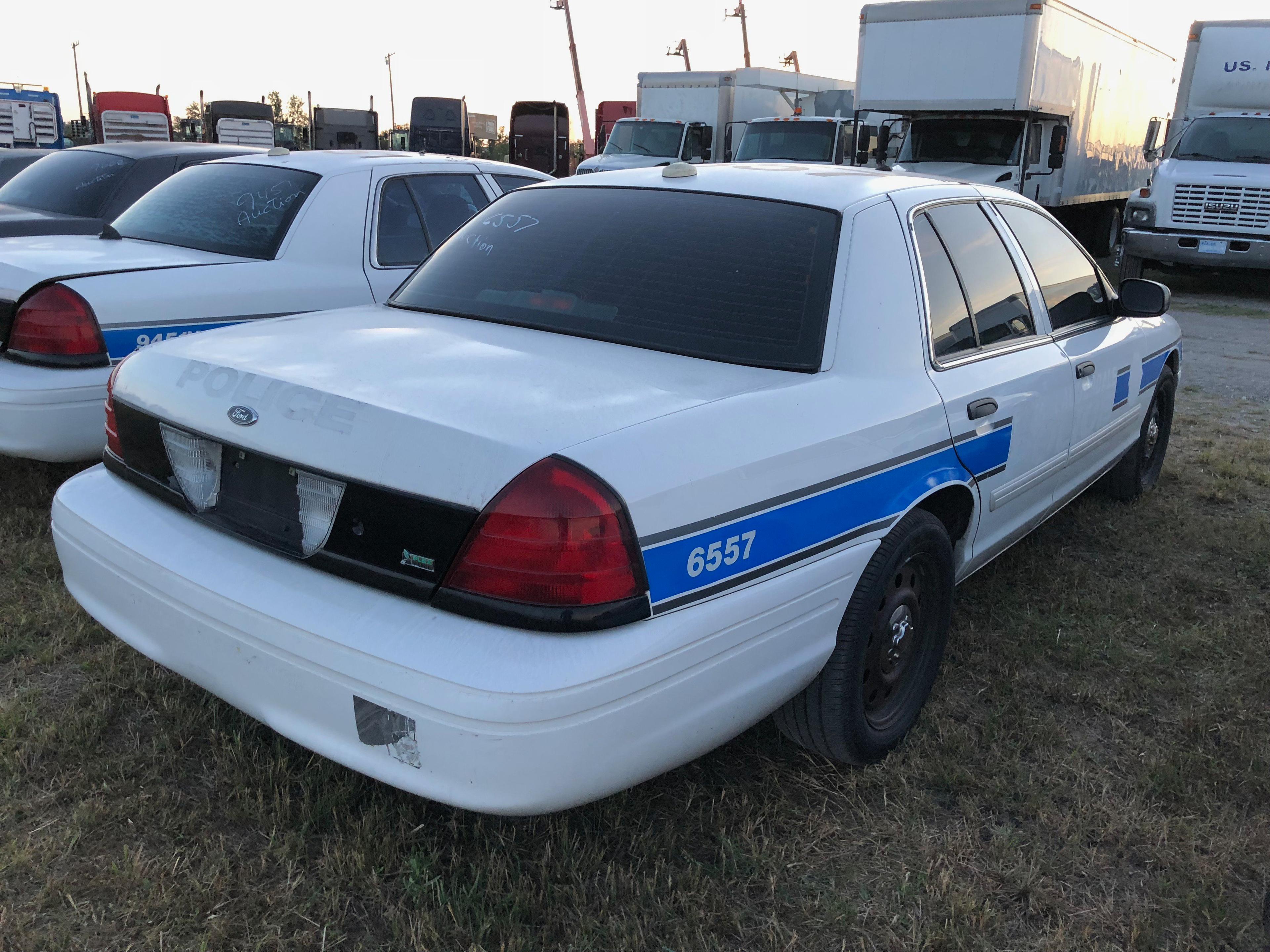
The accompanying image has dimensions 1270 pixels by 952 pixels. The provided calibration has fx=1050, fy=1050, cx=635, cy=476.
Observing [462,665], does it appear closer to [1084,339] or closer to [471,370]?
[471,370]

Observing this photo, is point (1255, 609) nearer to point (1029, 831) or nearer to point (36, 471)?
point (1029, 831)

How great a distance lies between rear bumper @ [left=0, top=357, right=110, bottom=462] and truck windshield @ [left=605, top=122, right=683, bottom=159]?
16.4 meters

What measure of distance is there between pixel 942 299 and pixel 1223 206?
1161 centimetres

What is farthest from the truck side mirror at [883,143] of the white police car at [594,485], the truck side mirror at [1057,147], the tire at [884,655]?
the tire at [884,655]

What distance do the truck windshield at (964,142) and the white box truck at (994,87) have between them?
1 cm

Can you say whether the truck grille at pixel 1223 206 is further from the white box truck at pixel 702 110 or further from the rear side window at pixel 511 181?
the rear side window at pixel 511 181

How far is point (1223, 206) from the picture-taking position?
12.4 metres

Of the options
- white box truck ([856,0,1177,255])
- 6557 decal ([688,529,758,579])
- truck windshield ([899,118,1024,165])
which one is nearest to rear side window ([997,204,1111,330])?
6557 decal ([688,529,758,579])

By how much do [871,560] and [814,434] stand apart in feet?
1.27

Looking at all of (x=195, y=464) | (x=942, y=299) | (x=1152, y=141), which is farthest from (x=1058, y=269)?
(x=1152, y=141)

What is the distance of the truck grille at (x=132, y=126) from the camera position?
25.7m

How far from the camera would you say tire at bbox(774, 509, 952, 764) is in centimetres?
250

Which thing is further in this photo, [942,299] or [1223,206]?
[1223,206]

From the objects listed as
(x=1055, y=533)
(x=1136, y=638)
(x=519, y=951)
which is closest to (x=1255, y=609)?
(x=1136, y=638)
